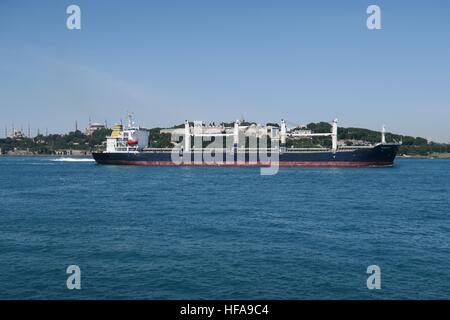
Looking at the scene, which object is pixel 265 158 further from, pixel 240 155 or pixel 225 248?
pixel 225 248

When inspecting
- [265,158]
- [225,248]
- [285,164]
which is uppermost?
[265,158]

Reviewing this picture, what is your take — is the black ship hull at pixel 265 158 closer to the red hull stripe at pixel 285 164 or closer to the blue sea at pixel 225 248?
the red hull stripe at pixel 285 164

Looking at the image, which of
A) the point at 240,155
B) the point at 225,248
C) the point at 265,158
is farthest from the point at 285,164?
the point at 225,248

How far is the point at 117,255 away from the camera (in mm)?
15219

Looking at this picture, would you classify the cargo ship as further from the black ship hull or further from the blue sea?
the blue sea

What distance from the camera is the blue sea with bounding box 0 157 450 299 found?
11.7 metres

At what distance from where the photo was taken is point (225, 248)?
Result: 1590 cm

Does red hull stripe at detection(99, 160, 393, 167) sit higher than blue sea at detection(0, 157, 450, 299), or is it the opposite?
red hull stripe at detection(99, 160, 393, 167)

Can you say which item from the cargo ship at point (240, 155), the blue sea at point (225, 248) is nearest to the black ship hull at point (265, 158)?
the cargo ship at point (240, 155)

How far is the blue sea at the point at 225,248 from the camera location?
38.4 ft

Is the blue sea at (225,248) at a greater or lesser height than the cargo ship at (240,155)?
lesser

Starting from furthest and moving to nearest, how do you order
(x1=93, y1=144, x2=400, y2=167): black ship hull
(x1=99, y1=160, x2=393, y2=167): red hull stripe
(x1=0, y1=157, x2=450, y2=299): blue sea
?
(x1=99, y1=160, x2=393, y2=167): red hull stripe < (x1=93, y1=144, x2=400, y2=167): black ship hull < (x1=0, y1=157, x2=450, y2=299): blue sea

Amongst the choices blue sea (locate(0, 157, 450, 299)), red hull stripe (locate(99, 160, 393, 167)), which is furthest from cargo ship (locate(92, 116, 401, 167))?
blue sea (locate(0, 157, 450, 299))
